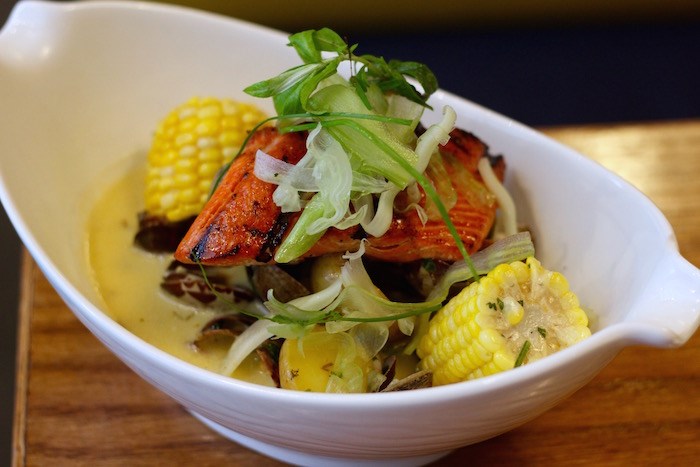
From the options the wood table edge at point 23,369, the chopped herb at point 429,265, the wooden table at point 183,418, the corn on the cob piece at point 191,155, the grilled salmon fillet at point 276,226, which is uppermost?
the grilled salmon fillet at point 276,226

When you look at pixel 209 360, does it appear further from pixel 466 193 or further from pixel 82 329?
pixel 466 193

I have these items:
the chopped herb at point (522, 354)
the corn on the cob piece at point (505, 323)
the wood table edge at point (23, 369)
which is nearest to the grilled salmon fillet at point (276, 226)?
the corn on the cob piece at point (505, 323)

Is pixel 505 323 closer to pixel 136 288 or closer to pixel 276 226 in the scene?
pixel 276 226

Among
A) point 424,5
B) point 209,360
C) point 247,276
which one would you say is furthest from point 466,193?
point 424,5

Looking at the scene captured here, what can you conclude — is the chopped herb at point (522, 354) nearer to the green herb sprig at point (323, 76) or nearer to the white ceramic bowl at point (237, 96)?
the white ceramic bowl at point (237, 96)

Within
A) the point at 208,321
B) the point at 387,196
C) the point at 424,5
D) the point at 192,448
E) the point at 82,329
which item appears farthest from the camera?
the point at 424,5
